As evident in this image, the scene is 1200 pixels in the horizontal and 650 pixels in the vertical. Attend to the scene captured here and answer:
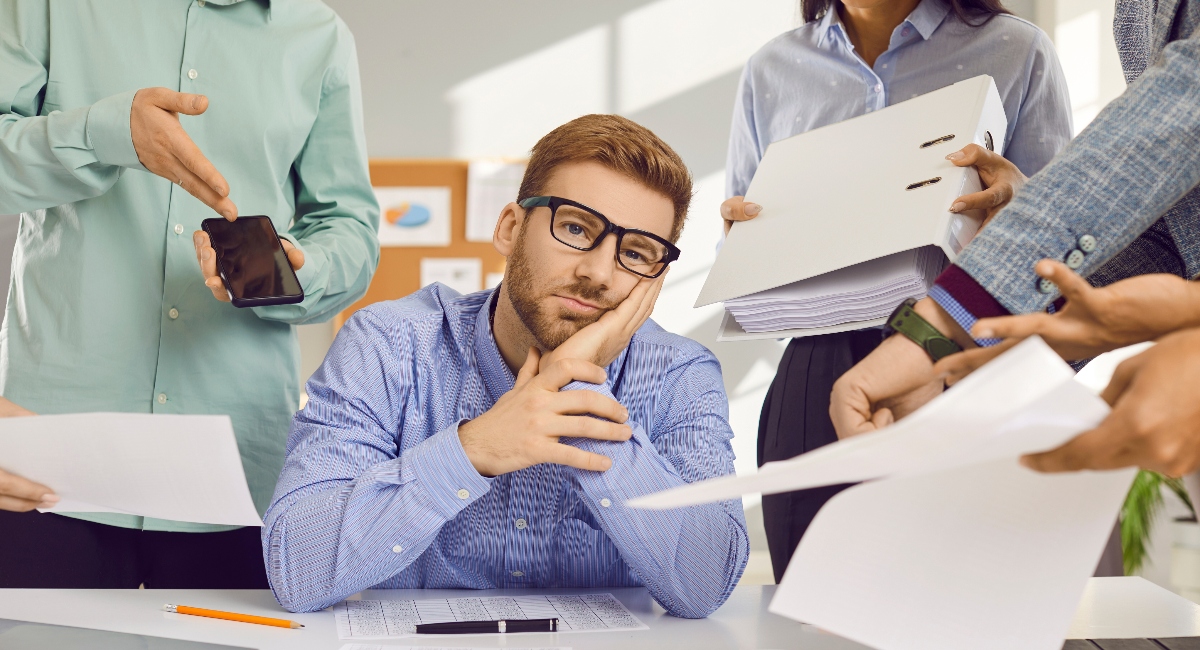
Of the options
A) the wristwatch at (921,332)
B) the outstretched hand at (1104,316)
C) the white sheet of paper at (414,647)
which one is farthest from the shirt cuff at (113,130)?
the outstretched hand at (1104,316)

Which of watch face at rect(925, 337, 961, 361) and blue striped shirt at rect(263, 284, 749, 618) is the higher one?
watch face at rect(925, 337, 961, 361)

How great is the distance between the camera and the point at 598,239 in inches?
58.4

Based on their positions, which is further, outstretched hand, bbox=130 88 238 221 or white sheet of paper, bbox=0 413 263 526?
outstretched hand, bbox=130 88 238 221

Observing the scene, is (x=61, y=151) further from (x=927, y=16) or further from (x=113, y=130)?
(x=927, y=16)

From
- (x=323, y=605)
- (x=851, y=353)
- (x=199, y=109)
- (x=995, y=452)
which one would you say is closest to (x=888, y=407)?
(x=995, y=452)

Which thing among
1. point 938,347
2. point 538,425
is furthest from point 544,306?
point 938,347

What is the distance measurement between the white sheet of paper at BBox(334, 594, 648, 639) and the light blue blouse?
3.40 feet

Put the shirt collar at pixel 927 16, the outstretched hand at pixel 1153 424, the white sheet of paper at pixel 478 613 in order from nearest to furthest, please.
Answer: the outstretched hand at pixel 1153 424, the white sheet of paper at pixel 478 613, the shirt collar at pixel 927 16

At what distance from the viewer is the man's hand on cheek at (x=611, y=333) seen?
52.8 inches

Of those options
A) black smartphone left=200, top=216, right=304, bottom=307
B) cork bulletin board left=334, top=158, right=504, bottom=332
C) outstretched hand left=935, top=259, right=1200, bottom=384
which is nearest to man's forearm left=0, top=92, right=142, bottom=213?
black smartphone left=200, top=216, right=304, bottom=307

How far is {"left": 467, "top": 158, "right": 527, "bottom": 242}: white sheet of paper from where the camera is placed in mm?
4539

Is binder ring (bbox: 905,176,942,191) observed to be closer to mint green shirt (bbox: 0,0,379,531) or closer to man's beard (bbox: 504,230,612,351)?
man's beard (bbox: 504,230,612,351)

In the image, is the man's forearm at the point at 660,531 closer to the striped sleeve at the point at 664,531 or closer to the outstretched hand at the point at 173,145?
the striped sleeve at the point at 664,531

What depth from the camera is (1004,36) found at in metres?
1.62
